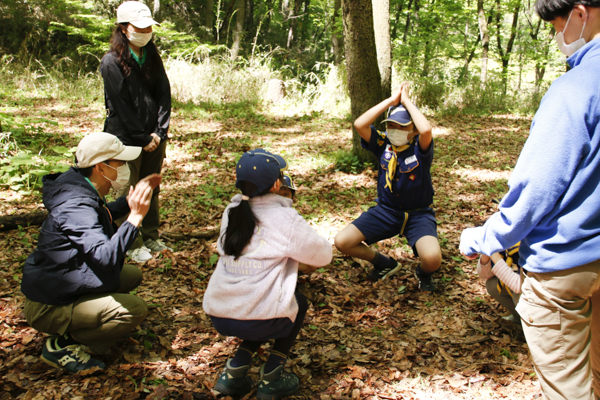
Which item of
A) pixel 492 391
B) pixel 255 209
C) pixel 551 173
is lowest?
pixel 492 391

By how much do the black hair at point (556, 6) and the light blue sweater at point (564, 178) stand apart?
17 cm

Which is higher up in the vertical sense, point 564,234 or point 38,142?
point 564,234

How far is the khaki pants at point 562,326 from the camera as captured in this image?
166 centimetres

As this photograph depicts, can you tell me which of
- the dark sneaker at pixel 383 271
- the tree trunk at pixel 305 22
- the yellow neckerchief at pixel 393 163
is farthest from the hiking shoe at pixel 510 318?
the tree trunk at pixel 305 22

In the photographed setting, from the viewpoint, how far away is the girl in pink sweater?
2281 millimetres

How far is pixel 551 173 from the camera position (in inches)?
61.6

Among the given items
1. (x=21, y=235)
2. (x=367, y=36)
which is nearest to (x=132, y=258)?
(x=21, y=235)

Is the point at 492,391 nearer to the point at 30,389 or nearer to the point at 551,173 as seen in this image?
the point at 551,173

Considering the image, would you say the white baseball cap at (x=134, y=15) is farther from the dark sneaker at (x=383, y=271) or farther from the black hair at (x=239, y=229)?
the dark sneaker at (x=383, y=271)

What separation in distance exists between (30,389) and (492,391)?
9.63 feet

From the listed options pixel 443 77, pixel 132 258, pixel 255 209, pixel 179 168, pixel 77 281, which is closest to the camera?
pixel 255 209

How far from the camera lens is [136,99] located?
380 centimetres

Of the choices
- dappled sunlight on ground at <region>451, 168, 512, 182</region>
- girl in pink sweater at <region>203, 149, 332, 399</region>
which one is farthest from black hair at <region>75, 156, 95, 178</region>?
dappled sunlight on ground at <region>451, 168, 512, 182</region>

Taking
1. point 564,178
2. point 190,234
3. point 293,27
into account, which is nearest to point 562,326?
point 564,178
